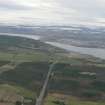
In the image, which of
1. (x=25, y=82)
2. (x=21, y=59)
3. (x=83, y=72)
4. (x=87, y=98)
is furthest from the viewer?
(x=21, y=59)

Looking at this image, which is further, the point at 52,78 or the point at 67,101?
the point at 52,78

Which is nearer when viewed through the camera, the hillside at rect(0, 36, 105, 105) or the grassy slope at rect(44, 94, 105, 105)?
the grassy slope at rect(44, 94, 105, 105)

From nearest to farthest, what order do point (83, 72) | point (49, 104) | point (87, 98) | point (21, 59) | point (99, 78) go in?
point (49, 104)
point (87, 98)
point (99, 78)
point (83, 72)
point (21, 59)

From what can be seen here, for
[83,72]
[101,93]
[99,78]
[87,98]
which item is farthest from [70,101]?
[83,72]

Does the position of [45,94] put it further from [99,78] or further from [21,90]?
[99,78]

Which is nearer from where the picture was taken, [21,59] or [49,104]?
[49,104]

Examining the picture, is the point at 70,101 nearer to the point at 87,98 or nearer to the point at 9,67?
the point at 87,98

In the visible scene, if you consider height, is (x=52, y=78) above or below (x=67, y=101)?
above

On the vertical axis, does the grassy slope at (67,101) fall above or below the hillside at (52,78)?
below

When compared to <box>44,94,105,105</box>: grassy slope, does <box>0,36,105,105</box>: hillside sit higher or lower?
higher

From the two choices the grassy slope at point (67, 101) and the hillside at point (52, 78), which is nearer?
the grassy slope at point (67, 101)
